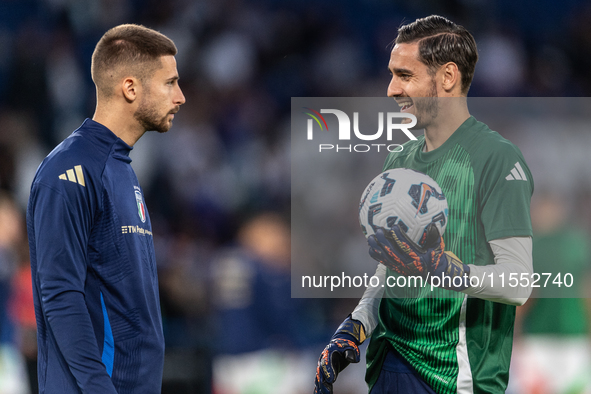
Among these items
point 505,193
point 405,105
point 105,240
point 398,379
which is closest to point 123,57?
point 105,240

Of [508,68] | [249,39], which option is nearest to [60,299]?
[508,68]

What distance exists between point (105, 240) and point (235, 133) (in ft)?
15.7

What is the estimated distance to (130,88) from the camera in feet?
9.04

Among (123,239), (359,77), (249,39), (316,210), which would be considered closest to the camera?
(123,239)

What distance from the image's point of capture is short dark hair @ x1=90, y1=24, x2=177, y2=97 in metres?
2.74

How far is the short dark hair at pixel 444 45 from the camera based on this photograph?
9.05 ft

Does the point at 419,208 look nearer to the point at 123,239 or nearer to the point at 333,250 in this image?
the point at 333,250

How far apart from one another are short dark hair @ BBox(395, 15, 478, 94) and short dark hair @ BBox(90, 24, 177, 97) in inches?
43.7

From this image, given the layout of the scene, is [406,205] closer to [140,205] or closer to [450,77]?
[450,77]

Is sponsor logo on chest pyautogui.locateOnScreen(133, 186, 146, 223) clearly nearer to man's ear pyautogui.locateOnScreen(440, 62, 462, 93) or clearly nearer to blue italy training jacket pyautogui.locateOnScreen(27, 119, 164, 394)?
blue italy training jacket pyautogui.locateOnScreen(27, 119, 164, 394)

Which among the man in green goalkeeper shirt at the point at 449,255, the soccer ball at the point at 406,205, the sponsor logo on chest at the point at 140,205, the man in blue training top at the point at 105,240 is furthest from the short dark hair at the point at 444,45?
the sponsor logo on chest at the point at 140,205

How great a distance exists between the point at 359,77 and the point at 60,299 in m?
4.08

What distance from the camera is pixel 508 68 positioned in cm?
623

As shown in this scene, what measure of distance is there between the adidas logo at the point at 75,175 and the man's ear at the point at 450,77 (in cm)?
149
